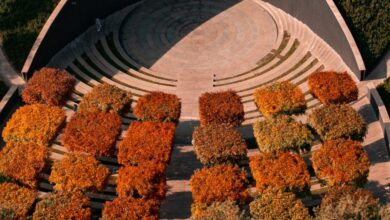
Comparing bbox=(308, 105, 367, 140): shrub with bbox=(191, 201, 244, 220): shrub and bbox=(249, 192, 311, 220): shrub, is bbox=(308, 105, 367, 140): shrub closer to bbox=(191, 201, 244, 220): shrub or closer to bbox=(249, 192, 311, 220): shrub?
bbox=(249, 192, 311, 220): shrub

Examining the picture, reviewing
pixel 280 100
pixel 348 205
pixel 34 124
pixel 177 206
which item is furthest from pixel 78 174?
pixel 348 205

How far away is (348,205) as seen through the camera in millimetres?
33688

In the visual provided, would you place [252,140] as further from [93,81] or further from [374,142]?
[93,81]

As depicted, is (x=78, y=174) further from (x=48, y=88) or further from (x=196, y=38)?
(x=196, y=38)

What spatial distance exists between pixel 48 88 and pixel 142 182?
1107 centimetres

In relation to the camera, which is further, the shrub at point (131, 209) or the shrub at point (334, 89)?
the shrub at point (334, 89)

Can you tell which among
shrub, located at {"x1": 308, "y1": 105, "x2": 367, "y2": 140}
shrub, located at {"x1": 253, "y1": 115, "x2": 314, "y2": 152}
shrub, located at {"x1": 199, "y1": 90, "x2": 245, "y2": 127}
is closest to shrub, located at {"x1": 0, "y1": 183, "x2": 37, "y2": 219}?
shrub, located at {"x1": 199, "y1": 90, "x2": 245, "y2": 127}

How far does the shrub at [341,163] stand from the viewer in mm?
37594

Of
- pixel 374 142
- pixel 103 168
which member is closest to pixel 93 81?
pixel 103 168

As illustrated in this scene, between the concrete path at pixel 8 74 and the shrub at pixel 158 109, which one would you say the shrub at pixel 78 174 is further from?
the concrete path at pixel 8 74

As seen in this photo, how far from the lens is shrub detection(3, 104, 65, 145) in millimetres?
40812

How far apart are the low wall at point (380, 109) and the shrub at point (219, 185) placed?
11.4 meters

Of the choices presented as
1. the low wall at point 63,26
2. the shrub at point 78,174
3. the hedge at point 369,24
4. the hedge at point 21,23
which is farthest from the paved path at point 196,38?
the shrub at point 78,174

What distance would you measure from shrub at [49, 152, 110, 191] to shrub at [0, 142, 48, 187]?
99 centimetres
